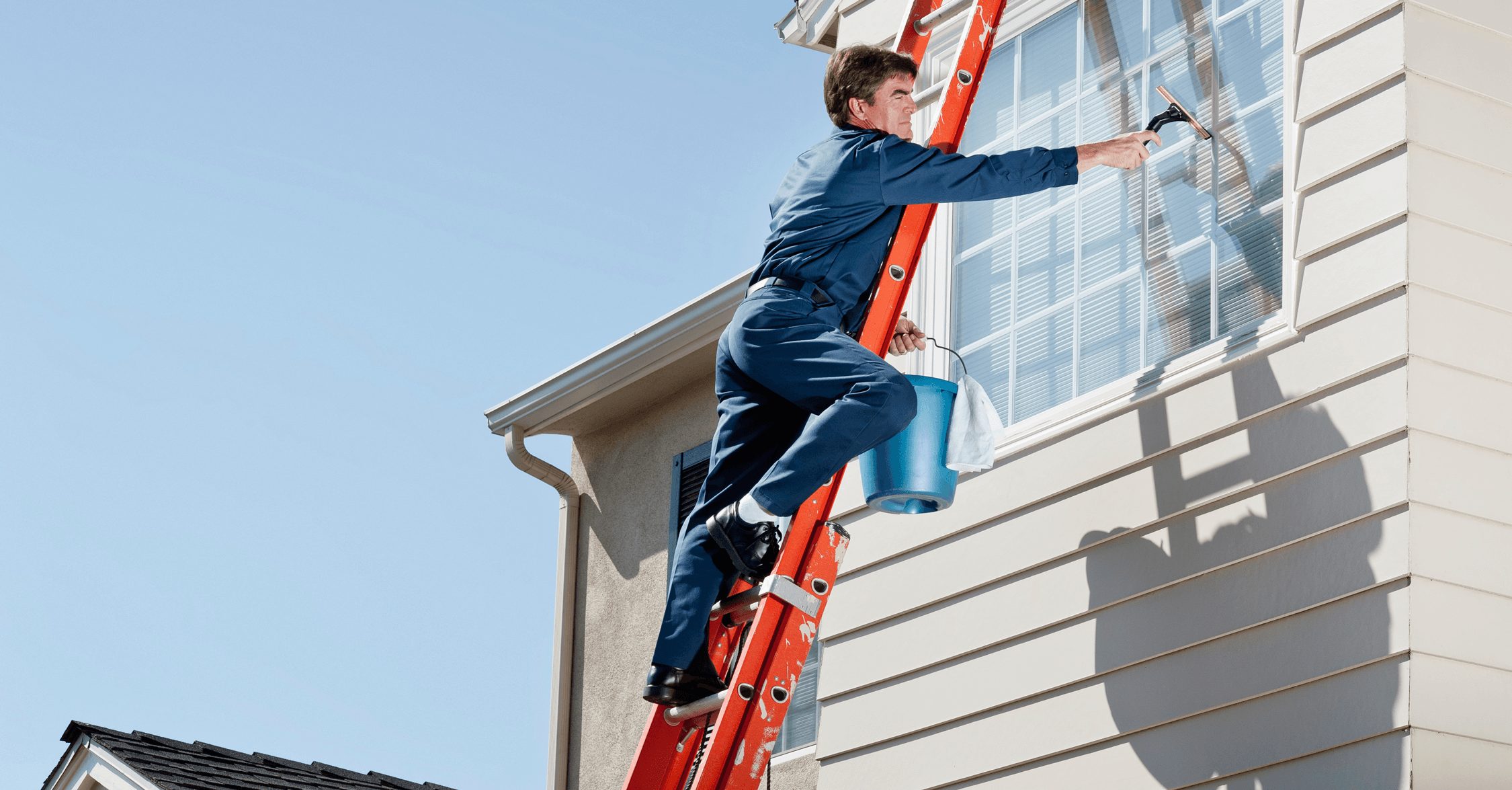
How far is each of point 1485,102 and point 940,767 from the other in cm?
234

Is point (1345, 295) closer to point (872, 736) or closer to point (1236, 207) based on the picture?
point (1236, 207)

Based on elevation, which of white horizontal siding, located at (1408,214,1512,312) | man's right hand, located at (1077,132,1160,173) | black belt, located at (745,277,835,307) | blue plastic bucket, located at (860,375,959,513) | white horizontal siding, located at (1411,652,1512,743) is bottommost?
white horizontal siding, located at (1411,652,1512,743)

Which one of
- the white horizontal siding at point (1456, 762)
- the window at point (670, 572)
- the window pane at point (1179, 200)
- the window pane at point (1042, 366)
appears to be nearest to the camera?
the white horizontal siding at point (1456, 762)

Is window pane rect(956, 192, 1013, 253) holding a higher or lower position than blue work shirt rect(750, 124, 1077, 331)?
higher

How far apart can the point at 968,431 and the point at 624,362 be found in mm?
5221

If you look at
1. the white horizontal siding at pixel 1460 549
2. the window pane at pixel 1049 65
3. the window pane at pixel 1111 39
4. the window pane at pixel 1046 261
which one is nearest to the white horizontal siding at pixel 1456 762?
the white horizontal siding at pixel 1460 549

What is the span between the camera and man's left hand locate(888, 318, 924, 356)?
5121mm

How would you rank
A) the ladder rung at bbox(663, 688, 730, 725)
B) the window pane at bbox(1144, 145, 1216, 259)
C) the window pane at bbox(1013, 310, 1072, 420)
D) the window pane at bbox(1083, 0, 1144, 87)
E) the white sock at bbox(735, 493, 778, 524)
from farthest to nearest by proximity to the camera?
the window pane at bbox(1083, 0, 1144, 87) < the window pane at bbox(1013, 310, 1072, 420) < the window pane at bbox(1144, 145, 1216, 259) < the white sock at bbox(735, 493, 778, 524) < the ladder rung at bbox(663, 688, 730, 725)

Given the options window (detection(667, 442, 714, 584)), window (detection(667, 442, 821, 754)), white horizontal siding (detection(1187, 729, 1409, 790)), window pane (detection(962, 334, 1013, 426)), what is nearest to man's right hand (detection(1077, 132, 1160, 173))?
window pane (detection(962, 334, 1013, 426))

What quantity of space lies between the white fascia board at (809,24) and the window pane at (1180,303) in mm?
2562

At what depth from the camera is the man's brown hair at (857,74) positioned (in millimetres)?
4809

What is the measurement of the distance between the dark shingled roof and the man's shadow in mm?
5530

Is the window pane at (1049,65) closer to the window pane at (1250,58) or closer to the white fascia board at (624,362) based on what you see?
the window pane at (1250,58)

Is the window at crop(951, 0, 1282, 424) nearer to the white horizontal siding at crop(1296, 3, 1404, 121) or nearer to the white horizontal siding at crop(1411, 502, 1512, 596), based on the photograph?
the white horizontal siding at crop(1296, 3, 1404, 121)
